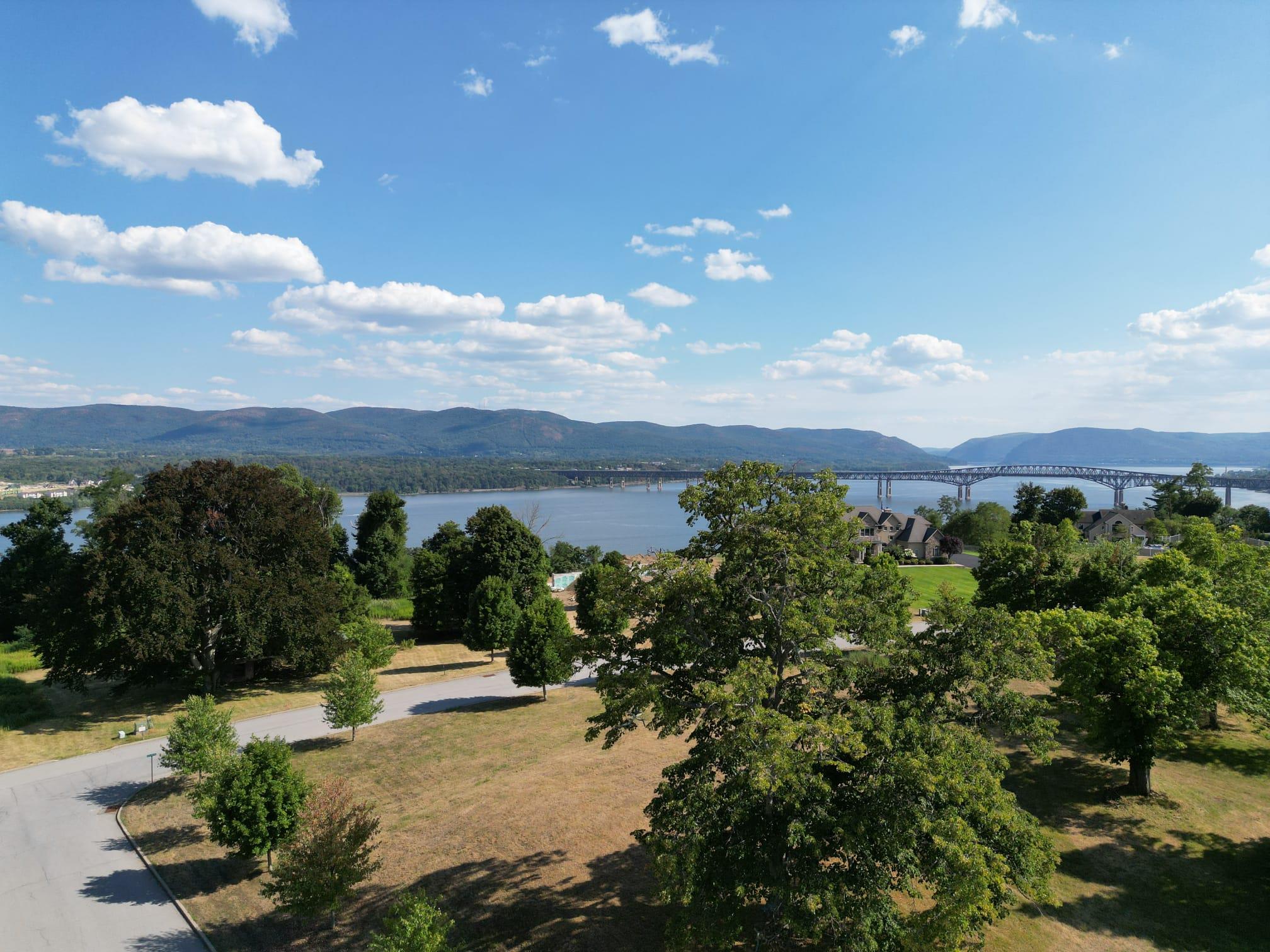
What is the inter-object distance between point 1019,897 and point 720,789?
29.4 ft

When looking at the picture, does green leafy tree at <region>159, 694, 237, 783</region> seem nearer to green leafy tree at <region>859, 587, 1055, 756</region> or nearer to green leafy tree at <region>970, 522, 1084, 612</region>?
green leafy tree at <region>859, 587, 1055, 756</region>

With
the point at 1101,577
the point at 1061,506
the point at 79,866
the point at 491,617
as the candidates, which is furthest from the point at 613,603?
the point at 1061,506

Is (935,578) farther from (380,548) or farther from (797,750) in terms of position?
(797,750)

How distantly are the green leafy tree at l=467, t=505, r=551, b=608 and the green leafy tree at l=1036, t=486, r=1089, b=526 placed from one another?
57.7 metres

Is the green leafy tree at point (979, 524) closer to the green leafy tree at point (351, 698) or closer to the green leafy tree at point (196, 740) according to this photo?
the green leafy tree at point (351, 698)

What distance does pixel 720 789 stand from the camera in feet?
30.0

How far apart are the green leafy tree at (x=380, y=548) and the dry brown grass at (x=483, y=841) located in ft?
82.6

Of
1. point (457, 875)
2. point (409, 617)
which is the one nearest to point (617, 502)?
point (409, 617)

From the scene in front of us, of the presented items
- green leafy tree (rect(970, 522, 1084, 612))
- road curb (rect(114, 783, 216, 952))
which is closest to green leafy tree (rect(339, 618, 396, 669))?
road curb (rect(114, 783, 216, 952))

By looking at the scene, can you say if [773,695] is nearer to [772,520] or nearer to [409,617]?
[772,520]

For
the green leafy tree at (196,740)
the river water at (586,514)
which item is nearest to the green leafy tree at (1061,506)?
the river water at (586,514)

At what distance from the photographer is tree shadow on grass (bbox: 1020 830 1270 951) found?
40.4 ft

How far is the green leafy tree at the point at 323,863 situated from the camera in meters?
11.8

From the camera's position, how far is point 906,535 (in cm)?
7394
